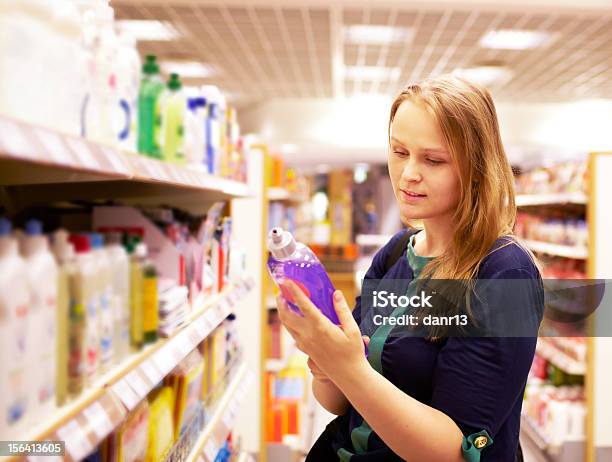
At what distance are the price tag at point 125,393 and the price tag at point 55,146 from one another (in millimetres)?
442

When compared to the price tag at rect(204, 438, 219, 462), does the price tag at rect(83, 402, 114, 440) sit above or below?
above

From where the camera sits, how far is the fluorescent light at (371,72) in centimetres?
787

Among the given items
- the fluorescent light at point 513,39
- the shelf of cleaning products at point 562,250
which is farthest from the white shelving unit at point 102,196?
the fluorescent light at point 513,39

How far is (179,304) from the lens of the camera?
5.05 ft

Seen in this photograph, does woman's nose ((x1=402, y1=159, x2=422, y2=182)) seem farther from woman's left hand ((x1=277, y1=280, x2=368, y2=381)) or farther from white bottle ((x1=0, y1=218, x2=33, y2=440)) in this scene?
white bottle ((x1=0, y1=218, x2=33, y2=440))

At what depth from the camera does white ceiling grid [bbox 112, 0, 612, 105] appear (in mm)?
5625

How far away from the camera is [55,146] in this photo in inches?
32.8

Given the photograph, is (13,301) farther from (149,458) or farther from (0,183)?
(149,458)

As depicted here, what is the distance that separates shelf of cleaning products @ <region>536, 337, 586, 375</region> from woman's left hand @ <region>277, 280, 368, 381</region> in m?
3.55

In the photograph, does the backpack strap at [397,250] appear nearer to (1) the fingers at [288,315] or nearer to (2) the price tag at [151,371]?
(1) the fingers at [288,315]

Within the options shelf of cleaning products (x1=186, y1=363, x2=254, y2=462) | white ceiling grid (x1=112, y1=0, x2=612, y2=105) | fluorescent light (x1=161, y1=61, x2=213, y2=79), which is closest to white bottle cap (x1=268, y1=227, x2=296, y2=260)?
shelf of cleaning products (x1=186, y1=363, x2=254, y2=462)

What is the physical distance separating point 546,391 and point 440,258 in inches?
148

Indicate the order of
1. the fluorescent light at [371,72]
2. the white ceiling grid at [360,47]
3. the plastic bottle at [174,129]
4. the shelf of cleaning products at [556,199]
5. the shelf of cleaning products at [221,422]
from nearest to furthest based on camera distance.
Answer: the plastic bottle at [174,129], the shelf of cleaning products at [221,422], the shelf of cleaning products at [556,199], the white ceiling grid at [360,47], the fluorescent light at [371,72]

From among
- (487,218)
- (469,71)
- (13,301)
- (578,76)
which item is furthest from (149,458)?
(578,76)
